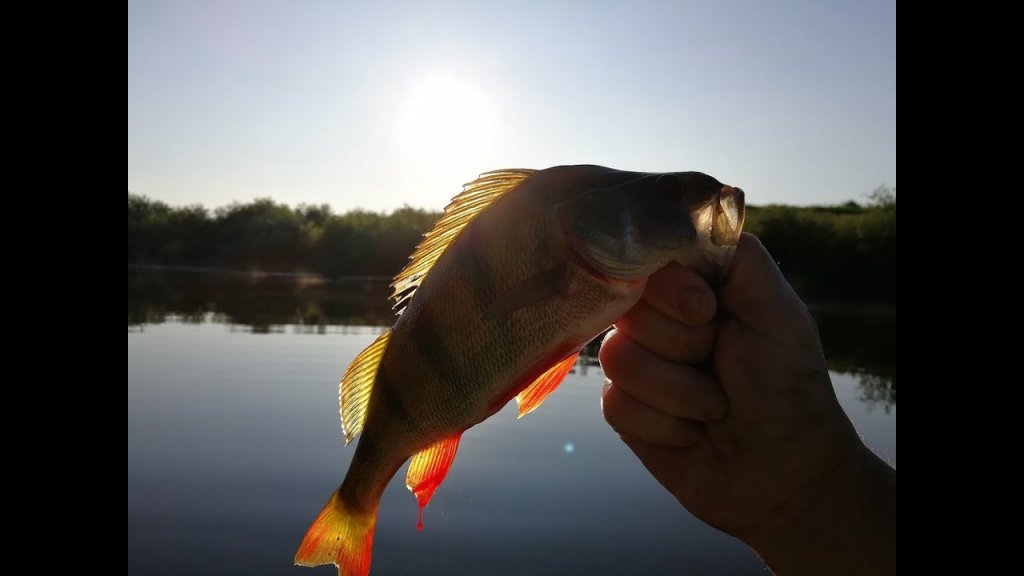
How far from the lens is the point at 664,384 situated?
235 cm

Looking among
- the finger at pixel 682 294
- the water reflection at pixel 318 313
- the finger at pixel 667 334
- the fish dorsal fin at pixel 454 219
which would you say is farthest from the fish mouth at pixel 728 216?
the water reflection at pixel 318 313

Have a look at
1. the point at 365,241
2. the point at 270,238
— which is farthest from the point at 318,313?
the point at 270,238

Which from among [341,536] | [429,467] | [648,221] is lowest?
[341,536]

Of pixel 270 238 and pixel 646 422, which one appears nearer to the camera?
pixel 646 422

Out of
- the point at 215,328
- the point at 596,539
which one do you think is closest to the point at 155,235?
the point at 215,328

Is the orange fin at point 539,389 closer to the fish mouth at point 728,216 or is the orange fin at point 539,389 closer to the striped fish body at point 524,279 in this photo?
the striped fish body at point 524,279

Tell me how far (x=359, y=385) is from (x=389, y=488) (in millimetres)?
7506

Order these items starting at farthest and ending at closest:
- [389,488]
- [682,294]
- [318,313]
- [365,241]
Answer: [365,241] → [318,313] → [389,488] → [682,294]

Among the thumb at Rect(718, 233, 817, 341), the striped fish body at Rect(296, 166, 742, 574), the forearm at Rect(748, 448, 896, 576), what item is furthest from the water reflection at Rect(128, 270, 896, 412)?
the striped fish body at Rect(296, 166, 742, 574)

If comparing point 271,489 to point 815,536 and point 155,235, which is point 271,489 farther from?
point 155,235

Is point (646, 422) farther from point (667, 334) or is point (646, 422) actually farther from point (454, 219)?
point (454, 219)

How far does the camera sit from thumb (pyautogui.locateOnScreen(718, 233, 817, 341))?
233 cm

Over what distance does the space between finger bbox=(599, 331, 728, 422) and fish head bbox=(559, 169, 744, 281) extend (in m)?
0.42

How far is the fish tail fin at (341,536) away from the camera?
241 cm
